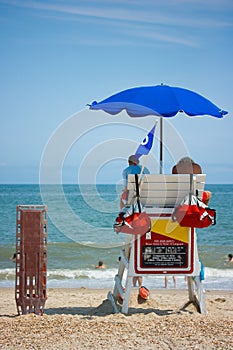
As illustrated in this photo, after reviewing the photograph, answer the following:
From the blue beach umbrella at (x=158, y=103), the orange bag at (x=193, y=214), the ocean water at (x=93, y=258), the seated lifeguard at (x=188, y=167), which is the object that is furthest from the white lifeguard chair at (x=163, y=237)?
the ocean water at (x=93, y=258)

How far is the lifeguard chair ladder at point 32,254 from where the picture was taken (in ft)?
21.1

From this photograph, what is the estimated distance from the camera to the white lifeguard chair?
6.62 m

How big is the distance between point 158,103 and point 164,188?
0.99 metres

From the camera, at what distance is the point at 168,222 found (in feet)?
22.0

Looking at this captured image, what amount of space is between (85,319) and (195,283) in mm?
1557

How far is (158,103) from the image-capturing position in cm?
662

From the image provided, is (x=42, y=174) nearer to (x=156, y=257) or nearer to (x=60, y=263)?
(x=156, y=257)

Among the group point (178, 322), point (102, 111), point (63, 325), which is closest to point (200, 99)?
point (102, 111)

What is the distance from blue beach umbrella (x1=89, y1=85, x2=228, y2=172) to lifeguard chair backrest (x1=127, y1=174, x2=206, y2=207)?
28.6 inches

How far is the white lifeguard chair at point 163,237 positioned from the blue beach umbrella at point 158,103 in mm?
765

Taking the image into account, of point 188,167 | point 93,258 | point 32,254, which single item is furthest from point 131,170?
point 93,258

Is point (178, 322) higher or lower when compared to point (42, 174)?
lower

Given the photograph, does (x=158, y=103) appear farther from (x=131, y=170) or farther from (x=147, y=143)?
(x=131, y=170)

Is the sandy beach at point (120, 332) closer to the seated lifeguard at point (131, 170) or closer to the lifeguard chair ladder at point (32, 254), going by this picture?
the lifeguard chair ladder at point (32, 254)
